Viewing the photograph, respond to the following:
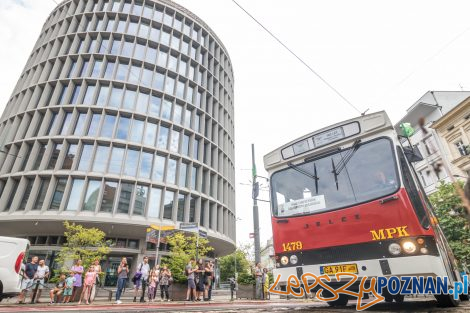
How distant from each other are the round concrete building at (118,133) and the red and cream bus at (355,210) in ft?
61.8

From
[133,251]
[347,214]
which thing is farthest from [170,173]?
[347,214]

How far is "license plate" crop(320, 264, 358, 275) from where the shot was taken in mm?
4510

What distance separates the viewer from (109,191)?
22531 millimetres

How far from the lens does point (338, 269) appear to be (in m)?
4.64

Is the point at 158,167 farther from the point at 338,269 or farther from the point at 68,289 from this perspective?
the point at 338,269

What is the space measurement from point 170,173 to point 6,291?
1855 centimetres

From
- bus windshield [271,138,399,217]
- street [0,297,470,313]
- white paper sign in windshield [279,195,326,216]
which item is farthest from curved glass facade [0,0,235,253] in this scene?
bus windshield [271,138,399,217]

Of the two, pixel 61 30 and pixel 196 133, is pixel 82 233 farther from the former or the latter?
pixel 61 30

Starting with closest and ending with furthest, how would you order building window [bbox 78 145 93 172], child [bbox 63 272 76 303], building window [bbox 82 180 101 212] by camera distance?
child [bbox 63 272 76 303], building window [bbox 82 180 101 212], building window [bbox 78 145 93 172]

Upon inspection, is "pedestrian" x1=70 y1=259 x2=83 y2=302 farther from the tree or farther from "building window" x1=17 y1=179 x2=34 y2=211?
the tree

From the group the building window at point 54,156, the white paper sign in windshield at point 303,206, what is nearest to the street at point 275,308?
the white paper sign in windshield at point 303,206

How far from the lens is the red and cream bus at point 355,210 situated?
169 inches

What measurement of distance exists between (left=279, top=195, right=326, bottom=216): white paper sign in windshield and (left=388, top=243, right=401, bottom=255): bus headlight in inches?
49.4

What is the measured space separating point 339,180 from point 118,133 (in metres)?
23.0
